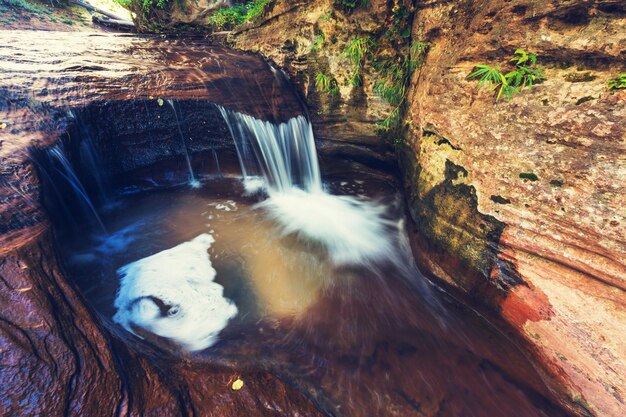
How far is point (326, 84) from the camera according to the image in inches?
240

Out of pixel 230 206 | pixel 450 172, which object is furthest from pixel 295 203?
pixel 450 172

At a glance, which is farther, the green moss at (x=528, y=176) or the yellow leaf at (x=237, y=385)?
the green moss at (x=528, y=176)

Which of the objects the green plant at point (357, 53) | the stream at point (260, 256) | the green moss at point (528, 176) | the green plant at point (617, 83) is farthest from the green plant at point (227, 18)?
the green plant at point (617, 83)

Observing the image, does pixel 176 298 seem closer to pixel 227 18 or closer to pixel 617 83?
pixel 617 83

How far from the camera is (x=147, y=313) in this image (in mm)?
3449

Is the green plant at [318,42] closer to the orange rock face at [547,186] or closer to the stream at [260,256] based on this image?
the stream at [260,256]

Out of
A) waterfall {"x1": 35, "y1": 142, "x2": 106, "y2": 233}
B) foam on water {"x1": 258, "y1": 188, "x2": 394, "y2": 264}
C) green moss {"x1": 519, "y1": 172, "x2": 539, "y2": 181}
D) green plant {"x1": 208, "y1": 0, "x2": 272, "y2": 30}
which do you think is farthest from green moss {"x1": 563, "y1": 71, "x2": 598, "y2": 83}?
green plant {"x1": 208, "y1": 0, "x2": 272, "y2": 30}

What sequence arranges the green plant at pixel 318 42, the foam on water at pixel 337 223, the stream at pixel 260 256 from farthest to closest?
the green plant at pixel 318 42
the foam on water at pixel 337 223
the stream at pixel 260 256

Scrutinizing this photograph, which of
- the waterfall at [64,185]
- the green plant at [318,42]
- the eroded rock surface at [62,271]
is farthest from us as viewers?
the green plant at [318,42]

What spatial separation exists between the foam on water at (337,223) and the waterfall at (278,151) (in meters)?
0.28

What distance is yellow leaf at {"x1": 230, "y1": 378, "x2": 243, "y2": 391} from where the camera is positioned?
256 centimetres

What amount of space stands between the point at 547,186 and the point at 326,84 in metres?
4.50

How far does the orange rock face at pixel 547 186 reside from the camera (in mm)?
2549

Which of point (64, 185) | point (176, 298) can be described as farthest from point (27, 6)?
point (176, 298)
